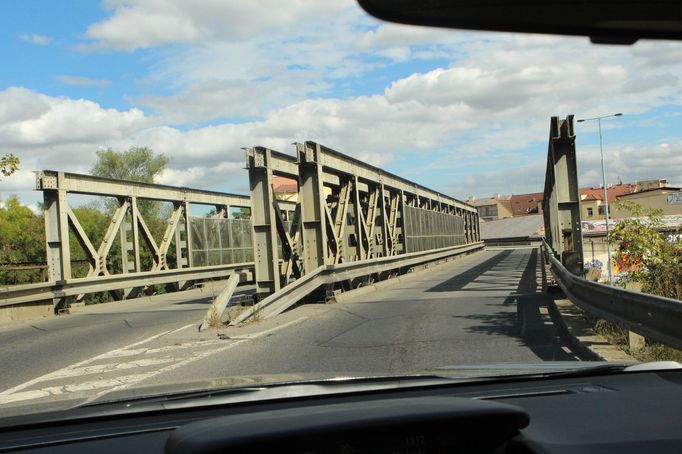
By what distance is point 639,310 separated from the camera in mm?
6852

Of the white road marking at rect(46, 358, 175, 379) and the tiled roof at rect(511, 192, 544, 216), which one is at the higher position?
the tiled roof at rect(511, 192, 544, 216)

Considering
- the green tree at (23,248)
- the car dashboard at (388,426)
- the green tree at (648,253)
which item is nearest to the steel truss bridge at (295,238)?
the green tree at (648,253)

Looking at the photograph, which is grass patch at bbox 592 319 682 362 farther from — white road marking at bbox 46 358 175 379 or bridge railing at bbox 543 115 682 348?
white road marking at bbox 46 358 175 379

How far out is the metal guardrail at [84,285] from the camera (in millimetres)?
15352

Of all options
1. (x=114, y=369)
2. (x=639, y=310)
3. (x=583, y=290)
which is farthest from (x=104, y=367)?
(x=583, y=290)

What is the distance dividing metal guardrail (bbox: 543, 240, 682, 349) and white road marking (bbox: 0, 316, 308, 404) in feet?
16.8

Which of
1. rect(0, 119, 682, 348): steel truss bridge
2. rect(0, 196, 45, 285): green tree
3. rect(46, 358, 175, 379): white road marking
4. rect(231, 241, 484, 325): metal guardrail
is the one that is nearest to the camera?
rect(46, 358, 175, 379): white road marking

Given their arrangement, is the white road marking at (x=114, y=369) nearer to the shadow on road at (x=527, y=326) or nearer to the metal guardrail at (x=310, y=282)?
the metal guardrail at (x=310, y=282)

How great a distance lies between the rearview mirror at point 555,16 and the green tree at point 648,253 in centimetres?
822

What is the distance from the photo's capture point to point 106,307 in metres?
17.8

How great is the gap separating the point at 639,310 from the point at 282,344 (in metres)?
4.97

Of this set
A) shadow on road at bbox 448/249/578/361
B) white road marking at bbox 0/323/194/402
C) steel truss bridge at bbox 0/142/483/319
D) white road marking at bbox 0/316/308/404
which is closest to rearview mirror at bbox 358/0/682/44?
white road marking at bbox 0/316/308/404

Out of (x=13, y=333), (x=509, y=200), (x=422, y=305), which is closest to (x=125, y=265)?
(x=13, y=333)

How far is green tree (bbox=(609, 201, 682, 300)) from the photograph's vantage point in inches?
388
